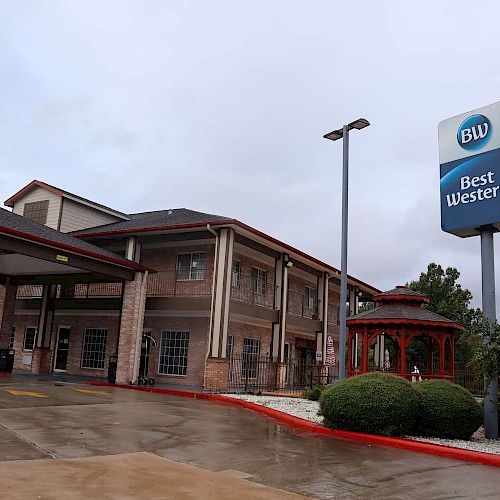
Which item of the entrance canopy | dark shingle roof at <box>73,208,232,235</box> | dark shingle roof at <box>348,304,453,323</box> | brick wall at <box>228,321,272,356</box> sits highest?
dark shingle roof at <box>73,208,232,235</box>

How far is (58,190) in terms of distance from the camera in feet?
86.5

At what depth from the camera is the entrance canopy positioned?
18062 millimetres

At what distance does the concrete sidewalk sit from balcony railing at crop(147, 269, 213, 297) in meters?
16.2

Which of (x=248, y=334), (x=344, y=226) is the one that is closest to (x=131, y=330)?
(x=248, y=334)

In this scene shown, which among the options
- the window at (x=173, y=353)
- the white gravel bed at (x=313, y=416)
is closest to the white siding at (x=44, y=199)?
the window at (x=173, y=353)

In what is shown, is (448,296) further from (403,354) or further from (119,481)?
(119,481)

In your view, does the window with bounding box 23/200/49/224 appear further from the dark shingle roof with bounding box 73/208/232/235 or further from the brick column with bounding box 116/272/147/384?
the brick column with bounding box 116/272/147/384

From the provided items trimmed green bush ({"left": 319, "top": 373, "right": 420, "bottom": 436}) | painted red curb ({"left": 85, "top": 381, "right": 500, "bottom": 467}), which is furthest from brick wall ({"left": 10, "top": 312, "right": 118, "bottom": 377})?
trimmed green bush ({"left": 319, "top": 373, "right": 420, "bottom": 436})

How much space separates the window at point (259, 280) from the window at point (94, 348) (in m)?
7.21

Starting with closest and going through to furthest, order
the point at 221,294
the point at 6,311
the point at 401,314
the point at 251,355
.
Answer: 1. the point at 401,314
2. the point at 221,294
3. the point at 6,311
4. the point at 251,355

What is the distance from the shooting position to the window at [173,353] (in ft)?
77.5

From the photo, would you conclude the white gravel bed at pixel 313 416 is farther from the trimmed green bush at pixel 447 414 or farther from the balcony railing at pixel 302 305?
the balcony railing at pixel 302 305

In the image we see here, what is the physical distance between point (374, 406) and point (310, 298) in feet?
70.9

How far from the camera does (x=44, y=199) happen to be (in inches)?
1062
